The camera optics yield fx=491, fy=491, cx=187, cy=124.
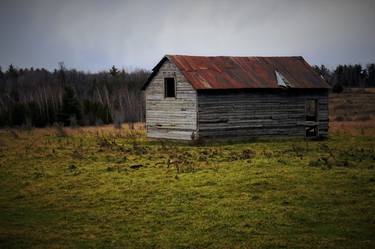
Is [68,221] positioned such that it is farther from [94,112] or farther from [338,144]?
[94,112]

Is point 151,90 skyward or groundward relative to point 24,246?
skyward

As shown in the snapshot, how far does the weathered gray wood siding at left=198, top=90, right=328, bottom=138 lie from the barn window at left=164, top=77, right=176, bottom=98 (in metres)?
2.89

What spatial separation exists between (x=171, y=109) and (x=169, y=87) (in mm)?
2275

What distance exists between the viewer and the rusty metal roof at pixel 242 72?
27.7m

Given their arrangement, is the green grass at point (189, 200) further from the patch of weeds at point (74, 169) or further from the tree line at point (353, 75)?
the tree line at point (353, 75)

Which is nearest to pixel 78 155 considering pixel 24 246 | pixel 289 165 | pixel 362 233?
pixel 289 165

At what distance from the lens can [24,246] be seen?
9227 mm

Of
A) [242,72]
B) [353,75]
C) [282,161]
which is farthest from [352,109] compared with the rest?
[353,75]

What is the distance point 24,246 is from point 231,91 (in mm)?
19883

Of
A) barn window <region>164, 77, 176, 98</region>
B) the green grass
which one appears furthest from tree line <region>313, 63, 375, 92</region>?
the green grass

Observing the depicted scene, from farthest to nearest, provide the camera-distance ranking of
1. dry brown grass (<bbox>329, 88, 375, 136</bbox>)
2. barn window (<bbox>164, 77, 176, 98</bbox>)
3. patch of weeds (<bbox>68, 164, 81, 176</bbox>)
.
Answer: dry brown grass (<bbox>329, 88, 375, 136</bbox>), barn window (<bbox>164, 77, 176, 98</bbox>), patch of weeds (<bbox>68, 164, 81, 176</bbox>)

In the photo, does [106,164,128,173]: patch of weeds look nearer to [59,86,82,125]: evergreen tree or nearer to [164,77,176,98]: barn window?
[164,77,176,98]: barn window

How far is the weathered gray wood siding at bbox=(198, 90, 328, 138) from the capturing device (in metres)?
27.1

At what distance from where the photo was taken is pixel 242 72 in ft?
97.3
